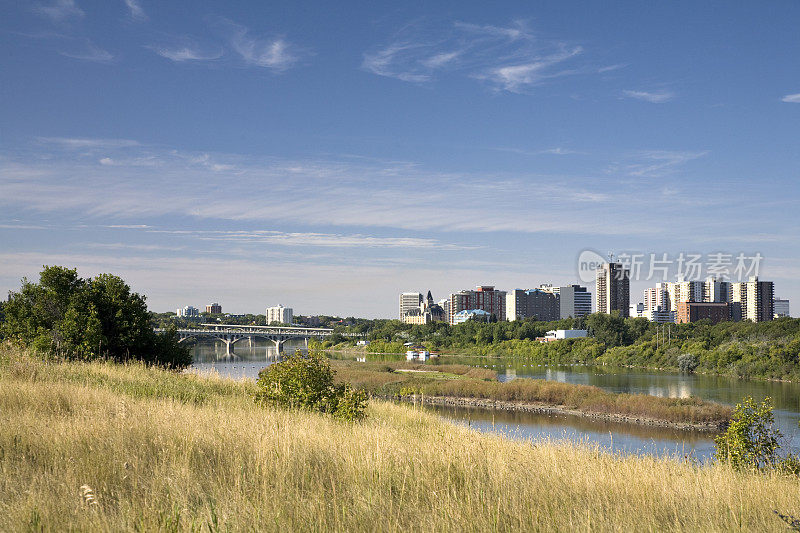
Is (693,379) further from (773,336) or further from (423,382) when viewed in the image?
(423,382)

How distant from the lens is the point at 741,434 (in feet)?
45.9

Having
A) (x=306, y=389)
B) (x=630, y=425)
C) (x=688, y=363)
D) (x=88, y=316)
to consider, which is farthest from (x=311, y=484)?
(x=688, y=363)

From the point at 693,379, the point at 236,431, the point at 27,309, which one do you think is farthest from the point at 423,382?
the point at 236,431

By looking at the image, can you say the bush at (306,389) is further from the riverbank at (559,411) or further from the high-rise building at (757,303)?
the high-rise building at (757,303)

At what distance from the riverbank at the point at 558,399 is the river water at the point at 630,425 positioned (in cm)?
203

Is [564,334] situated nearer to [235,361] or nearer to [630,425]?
[235,361]

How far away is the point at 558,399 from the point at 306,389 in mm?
38050

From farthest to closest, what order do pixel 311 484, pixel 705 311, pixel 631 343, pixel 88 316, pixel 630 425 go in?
pixel 705 311
pixel 631 343
pixel 630 425
pixel 88 316
pixel 311 484

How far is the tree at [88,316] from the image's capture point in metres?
23.8

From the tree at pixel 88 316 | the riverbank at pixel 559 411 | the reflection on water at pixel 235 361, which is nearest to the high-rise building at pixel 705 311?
the reflection on water at pixel 235 361

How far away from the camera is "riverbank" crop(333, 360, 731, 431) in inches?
1615

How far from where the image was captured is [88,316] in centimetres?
2411

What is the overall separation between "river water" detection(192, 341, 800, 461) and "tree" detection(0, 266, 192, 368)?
2.74 meters

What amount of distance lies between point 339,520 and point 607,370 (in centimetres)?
8535
